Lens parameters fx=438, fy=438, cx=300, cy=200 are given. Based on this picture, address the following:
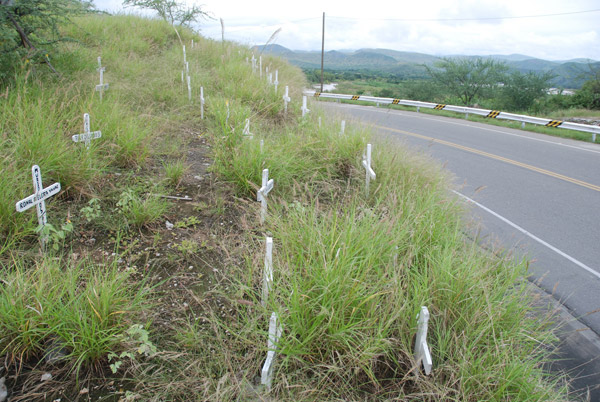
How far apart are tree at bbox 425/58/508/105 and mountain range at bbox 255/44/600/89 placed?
1152 millimetres

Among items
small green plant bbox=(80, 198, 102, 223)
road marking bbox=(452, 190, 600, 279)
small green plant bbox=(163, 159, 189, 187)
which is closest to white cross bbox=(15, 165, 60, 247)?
small green plant bbox=(80, 198, 102, 223)

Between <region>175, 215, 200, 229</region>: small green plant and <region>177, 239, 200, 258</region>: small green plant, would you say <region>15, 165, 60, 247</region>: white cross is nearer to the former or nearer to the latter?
<region>177, 239, 200, 258</region>: small green plant

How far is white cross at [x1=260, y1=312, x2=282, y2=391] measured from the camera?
112 inches

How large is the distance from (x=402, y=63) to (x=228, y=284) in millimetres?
125951

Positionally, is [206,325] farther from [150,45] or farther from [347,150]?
[150,45]

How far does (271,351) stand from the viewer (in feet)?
9.73

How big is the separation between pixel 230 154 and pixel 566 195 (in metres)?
7.58

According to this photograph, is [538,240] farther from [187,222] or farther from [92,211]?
[92,211]

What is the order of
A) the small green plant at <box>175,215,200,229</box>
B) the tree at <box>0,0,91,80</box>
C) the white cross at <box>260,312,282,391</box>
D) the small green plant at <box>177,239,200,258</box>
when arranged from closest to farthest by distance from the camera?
1. the white cross at <box>260,312,282,391</box>
2. the small green plant at <box>177,239,200,258</box>
3. the small green plant at <box>175,215,200,229</box>
4. the tree at <box>0,0,91,80</box>

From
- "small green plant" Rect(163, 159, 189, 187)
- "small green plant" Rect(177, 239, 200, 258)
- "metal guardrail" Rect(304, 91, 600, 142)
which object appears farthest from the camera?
"metal guardrail" Rect(304, 91, 600, 142)

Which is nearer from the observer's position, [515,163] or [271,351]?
[271,351]

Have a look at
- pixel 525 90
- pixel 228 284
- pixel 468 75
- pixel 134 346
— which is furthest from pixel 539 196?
pixel 468 75

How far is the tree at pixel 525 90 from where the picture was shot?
34.8 m

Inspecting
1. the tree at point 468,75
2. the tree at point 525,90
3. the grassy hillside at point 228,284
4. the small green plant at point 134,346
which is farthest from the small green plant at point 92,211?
the tree at point 468,75
